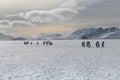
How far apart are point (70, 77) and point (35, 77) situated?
7.71 ft

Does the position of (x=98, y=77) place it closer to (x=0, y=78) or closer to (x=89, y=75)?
(x=89, y=75)

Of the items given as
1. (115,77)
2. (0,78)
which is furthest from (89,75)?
(0,78)

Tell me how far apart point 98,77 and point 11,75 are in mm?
6156

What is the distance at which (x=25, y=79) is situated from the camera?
58.6 feet

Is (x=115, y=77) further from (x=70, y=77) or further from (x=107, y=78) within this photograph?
(x=70, y=77)

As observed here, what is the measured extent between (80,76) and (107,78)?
190 centimetres

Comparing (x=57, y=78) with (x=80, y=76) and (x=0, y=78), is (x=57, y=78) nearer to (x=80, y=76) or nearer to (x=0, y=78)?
(x=80, y=76)

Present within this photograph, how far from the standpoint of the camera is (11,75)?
1962 cm

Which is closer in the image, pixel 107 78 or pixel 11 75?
pixel 107 78

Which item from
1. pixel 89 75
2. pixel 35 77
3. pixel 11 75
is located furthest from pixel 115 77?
pixel 11 75

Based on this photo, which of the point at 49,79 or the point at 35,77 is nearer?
the point at 49,79

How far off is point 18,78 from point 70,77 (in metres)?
3.45

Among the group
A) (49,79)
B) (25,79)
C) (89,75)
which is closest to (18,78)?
(25,79)

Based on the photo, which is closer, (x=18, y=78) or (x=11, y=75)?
(x=18, y=78)
